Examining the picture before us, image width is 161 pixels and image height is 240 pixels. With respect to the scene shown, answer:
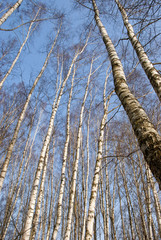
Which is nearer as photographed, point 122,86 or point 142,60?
point 122,86

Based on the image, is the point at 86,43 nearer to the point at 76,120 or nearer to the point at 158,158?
the point at 76,120

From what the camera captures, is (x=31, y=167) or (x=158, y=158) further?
(x=31, y=167)

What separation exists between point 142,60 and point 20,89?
753 centimetres

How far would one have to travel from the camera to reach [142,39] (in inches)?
132

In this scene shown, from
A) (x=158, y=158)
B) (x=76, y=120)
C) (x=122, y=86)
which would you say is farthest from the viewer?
(x=76, y=120)

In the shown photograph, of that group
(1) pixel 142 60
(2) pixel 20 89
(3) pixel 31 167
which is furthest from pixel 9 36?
(3) pixel 31 167

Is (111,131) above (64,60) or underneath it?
underneath

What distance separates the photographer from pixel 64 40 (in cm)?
799

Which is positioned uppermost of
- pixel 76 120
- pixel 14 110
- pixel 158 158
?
pixel 76 120

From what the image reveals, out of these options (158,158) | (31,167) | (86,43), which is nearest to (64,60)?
(86,43)

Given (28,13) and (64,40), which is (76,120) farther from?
(28,13)

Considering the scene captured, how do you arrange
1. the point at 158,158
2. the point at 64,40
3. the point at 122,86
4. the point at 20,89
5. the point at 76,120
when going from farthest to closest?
the point at 76,120
the point at 20,89
the point at 64,40
the point at 122,86
the point at 158,158

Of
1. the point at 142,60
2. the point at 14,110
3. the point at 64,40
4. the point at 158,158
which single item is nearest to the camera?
the point at 158,158

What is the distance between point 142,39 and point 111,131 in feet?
20.7
